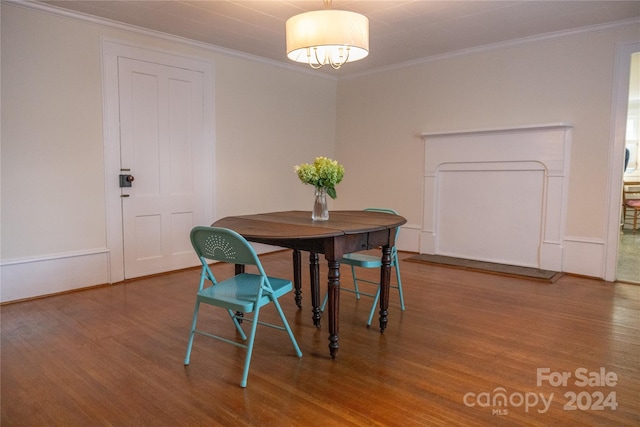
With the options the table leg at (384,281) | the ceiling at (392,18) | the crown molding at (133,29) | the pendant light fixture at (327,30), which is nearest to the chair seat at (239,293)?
the table leg at (384,281)

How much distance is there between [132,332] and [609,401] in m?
2.82

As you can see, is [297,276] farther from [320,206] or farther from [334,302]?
[334,302]

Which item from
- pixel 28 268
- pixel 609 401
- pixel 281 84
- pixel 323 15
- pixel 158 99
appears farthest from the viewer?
pixel 281 84

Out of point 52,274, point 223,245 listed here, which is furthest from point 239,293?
point 52,274

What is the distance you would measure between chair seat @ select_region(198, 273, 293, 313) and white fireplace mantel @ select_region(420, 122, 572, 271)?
10.8 ft

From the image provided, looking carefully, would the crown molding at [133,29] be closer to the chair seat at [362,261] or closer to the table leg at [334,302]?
the chair seat at [362,261]

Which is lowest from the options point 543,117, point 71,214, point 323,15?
point 71,214

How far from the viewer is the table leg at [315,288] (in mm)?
3005

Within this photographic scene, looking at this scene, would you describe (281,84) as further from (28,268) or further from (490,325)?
(490,325)

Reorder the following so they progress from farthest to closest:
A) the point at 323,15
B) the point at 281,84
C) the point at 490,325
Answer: the point at 281,84 < the point at 490,325 < the point at 323,15

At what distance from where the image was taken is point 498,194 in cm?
490

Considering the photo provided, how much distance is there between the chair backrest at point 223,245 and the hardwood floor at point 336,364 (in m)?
0.65

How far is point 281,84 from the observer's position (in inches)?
221

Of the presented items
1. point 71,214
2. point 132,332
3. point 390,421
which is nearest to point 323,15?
point 390,421
